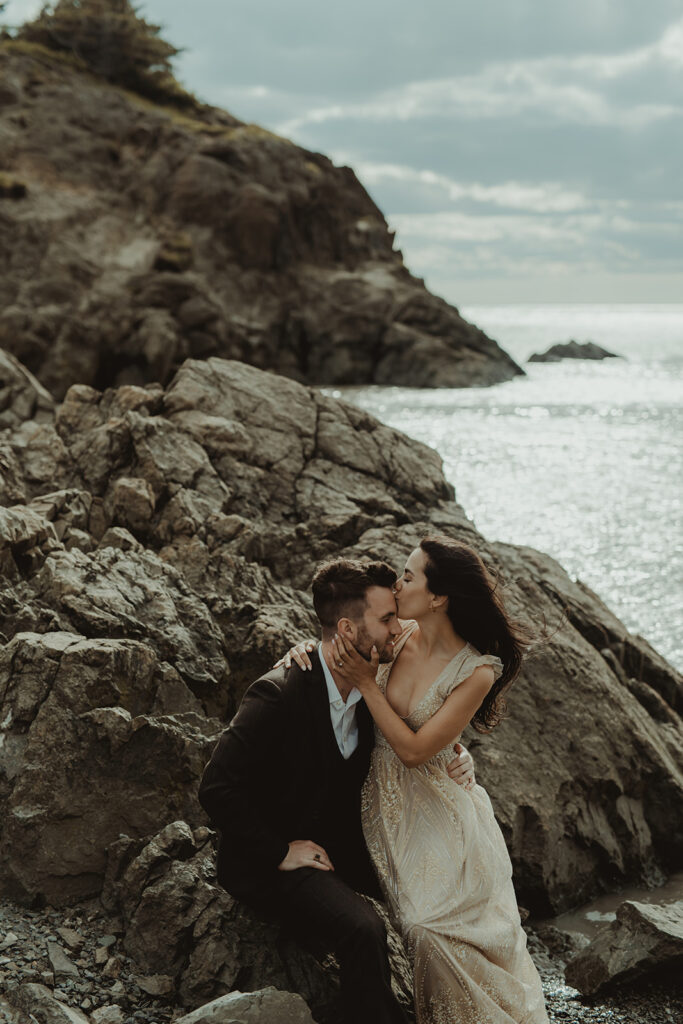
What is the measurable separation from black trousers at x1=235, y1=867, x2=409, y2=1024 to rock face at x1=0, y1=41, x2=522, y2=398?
47.7 m

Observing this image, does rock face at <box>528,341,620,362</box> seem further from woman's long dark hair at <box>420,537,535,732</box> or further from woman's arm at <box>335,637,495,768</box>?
woman's arm at <box>335,637,495,768</box>

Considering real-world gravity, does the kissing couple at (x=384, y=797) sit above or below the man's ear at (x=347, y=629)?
below

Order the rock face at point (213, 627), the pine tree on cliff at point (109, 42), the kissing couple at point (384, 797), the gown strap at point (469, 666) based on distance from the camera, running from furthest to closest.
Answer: the pine tree on cliff at point (109, 42)
the rock face at point (213, 627)
the gown strap at point (469, 666)
the kissing couple at point (384, 797)

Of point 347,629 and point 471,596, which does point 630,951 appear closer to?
point 471,596

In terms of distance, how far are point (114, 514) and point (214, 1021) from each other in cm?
591

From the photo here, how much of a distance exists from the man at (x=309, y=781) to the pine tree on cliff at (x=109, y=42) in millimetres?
78622

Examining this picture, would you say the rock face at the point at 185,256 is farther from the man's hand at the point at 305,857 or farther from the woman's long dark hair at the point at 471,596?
the man's hand at the point at 305,857

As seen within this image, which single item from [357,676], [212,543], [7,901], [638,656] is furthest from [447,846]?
[638,656]

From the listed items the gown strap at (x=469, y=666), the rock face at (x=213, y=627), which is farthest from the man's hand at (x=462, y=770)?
the rock face at (x=213, y=627)

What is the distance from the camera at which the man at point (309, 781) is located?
5727mm

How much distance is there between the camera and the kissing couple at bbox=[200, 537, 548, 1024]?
572cm

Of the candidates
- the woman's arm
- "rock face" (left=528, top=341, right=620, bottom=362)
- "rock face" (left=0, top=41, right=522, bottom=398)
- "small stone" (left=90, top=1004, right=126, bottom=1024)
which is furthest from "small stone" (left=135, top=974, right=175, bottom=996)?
"rock face" (left=528, top=341, right=620, bottom=362)

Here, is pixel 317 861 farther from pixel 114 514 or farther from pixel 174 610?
pixel 114 514

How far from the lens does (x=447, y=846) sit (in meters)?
6.06
